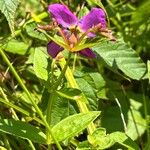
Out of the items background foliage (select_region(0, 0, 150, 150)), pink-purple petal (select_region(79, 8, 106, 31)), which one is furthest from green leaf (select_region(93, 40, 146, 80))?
pink-purple petal (select_region(79, 8, 106, 31))

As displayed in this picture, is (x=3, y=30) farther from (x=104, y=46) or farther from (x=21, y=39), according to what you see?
(x=104, y=46)

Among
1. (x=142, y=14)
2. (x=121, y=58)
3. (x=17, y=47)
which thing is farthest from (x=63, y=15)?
(x=142, y=14)

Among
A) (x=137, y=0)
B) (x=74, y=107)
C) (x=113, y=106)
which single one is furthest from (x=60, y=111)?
(x=137, y=0)

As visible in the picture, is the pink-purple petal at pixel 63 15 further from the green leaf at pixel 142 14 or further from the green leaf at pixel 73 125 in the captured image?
the green leaf at pixel 142 14

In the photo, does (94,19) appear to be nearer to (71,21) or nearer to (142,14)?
(71,21)

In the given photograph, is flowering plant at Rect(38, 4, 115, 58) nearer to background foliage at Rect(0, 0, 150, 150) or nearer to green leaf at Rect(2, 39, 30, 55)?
background foliage at Rect(0, 0, 150, 150)

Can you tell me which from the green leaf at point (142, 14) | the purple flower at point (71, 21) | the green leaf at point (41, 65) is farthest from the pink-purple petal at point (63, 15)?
the green leaf at point (142, 14)
